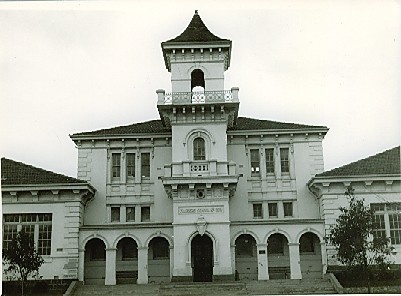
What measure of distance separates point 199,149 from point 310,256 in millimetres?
7517

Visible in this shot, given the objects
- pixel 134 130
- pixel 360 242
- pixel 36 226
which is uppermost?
pixel 134 130

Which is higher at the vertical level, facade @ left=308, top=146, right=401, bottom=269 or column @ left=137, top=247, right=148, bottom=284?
facade @ left=308, top=146, right=401, bottom=269

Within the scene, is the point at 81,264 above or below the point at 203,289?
above

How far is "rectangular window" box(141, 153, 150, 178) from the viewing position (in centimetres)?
3294

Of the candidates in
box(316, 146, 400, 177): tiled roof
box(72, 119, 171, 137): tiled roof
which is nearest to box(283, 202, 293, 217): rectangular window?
box(316, 146, 400, 177): tiled roof

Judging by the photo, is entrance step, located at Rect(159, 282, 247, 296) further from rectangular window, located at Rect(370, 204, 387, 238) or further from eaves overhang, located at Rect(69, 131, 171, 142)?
eaves overhang, located at Rect(69, 131, 171, 142)

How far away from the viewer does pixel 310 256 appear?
31.2 m

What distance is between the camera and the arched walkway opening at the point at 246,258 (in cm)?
3089

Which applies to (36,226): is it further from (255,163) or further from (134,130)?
(255,163)

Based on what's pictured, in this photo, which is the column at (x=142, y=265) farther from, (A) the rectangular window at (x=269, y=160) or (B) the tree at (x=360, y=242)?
(B) the tree at (x=360, y=242)

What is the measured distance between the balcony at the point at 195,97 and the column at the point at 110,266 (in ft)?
24.6

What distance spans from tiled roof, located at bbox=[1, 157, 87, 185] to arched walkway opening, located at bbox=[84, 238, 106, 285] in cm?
335

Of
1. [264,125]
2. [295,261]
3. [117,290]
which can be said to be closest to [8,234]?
[117,290]

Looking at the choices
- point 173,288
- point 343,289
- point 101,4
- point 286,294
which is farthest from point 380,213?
point 101,4
